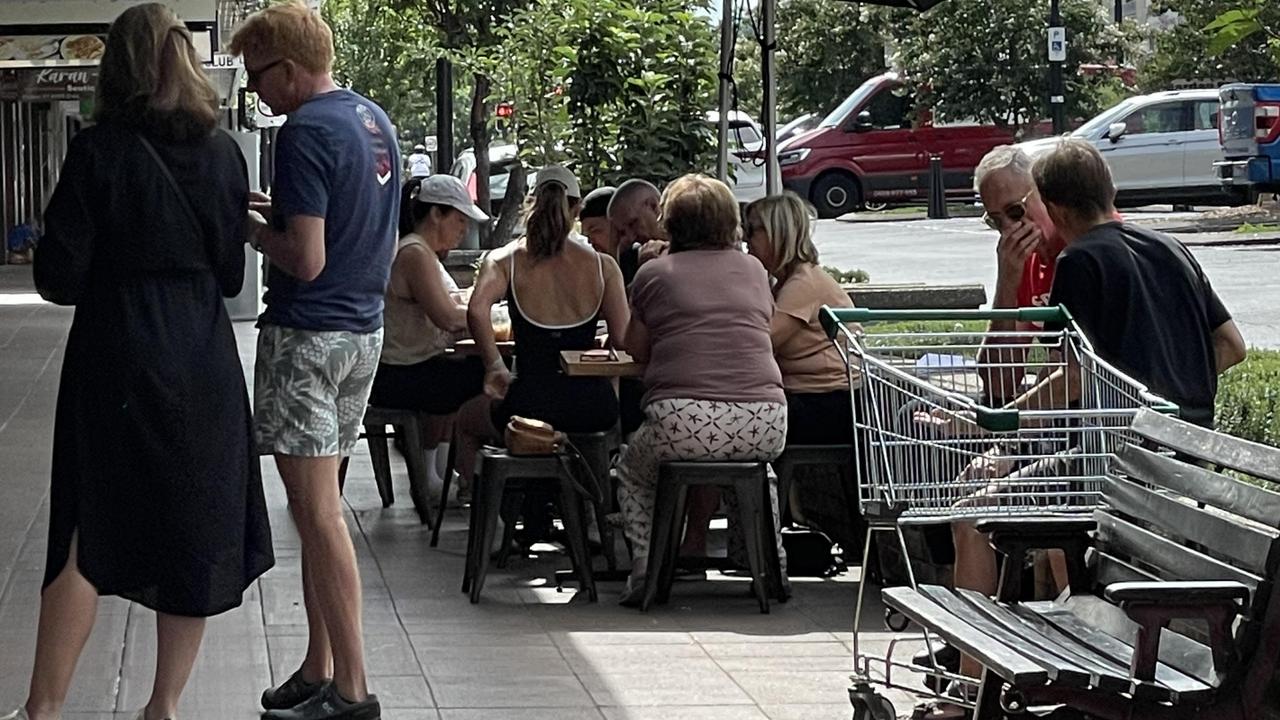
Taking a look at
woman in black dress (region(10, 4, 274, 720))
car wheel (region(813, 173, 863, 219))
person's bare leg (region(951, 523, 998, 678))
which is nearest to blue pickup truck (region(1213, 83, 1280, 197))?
car wheel (region(813, 173, 863, 219))

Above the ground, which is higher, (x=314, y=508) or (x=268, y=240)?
(x=268, y=240)

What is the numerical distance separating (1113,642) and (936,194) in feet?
88.6

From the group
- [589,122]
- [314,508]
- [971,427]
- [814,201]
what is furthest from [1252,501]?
[814,201]

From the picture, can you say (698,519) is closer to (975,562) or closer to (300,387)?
(975,562)

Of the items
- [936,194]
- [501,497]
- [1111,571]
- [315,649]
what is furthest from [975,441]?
[936,194]

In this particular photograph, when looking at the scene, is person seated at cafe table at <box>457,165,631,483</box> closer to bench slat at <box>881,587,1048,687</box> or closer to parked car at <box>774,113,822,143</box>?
bench slat at <box>881,587,1048,687</box>

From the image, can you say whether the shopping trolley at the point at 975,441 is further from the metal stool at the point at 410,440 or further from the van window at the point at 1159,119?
the van window at the point at 1159,119

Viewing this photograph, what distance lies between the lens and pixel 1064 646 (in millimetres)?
4379

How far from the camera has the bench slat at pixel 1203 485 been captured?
159 inches

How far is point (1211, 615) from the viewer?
3.80 metres

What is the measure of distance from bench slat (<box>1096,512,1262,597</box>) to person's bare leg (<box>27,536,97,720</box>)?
2.40 metres

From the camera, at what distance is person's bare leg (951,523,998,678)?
5410 millimetres

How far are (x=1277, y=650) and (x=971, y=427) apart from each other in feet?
3.88

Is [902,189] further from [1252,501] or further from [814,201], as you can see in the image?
[1252,501]
